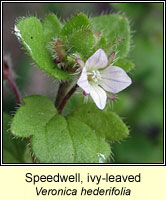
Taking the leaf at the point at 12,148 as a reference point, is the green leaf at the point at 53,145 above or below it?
above

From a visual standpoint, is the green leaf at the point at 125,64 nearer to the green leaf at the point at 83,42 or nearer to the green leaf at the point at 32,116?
the green leaf at the point at 83,42

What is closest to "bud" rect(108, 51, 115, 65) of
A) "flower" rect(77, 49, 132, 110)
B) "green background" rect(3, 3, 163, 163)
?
"flower" rect(77, 49, 132, 110)

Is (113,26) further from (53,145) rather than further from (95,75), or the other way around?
(53,145)

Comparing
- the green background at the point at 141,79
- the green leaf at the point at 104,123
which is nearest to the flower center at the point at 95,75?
the green leaf at the point at 104,123

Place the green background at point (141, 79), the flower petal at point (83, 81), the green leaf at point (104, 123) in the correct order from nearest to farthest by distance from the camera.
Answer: the flower petal at point (83, 81), the green leaf at point (104, 123), the green background at point (141, 79)

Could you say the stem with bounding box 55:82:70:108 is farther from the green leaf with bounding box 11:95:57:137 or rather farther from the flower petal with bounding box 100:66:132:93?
the flower petal with bounding box 100:66:132:93

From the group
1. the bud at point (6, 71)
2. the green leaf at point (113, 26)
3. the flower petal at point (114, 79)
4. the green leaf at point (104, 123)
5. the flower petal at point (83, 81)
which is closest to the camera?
the flower petal at point (83, 81)
